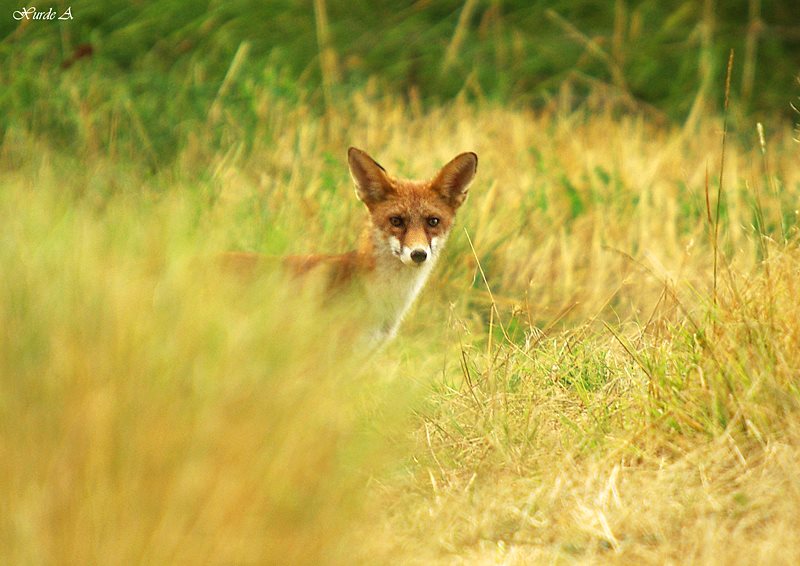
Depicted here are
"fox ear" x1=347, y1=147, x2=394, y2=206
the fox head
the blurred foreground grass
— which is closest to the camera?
the blurred foreground grass

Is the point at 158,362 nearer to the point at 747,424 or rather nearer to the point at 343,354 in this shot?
the point at 343,354

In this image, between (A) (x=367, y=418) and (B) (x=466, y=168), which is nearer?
(A) (x=367, y=418)

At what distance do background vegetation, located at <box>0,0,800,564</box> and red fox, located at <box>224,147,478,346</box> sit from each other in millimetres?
173

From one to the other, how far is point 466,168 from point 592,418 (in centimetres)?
177

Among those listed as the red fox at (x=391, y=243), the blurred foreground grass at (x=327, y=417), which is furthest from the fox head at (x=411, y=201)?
the blurred foreground grass at (x=327, y=417)

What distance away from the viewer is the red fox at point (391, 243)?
4637 mm

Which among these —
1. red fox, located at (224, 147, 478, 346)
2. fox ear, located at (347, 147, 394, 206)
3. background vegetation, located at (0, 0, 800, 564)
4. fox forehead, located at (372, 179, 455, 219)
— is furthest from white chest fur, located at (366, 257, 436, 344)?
fox ear, located at (347, 147, 394, 206)

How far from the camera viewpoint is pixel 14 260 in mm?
2627

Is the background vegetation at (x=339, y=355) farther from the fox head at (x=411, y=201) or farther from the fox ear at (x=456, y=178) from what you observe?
the fox ear at (x=456, y=178)

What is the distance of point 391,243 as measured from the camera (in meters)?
4.75

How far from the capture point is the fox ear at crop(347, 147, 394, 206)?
4926 mm

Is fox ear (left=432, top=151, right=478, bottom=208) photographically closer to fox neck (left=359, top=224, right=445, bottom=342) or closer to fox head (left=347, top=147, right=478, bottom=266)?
fox head (left=347, top=147, right=478, bottom=266)

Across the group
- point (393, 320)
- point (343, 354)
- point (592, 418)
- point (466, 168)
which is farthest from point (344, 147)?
point (343, 354)

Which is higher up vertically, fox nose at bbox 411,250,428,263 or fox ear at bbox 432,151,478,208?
fox ear at bbox 432,151,478,208
